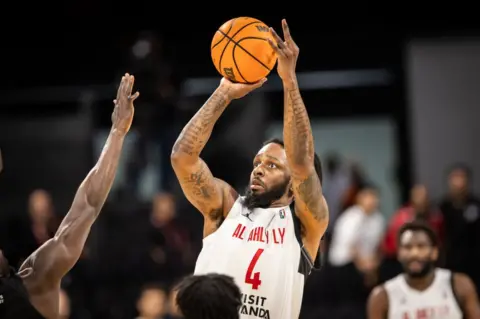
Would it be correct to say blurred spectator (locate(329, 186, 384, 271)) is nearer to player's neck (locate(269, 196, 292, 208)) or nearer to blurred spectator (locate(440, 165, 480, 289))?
blurred spectator (locate(440, 165, 480, 289))

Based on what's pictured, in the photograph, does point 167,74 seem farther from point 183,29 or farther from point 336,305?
point 336,305

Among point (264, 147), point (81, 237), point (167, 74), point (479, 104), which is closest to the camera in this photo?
point (81, 237)

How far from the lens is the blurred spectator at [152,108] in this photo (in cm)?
1123

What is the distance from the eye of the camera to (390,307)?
677cm

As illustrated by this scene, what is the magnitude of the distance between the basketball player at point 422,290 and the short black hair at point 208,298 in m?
3.42

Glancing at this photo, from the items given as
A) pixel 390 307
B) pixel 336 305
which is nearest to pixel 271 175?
pixel 390 307

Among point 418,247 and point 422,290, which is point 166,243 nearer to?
point 422,290

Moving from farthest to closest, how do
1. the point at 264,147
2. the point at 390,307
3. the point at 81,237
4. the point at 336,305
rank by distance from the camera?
the point at 336,305 < the point at 390,307 < the point at 264,147 < the point at 81,237

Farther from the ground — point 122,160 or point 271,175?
point 122,160

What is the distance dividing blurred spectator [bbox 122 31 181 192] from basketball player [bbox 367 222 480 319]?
502cm

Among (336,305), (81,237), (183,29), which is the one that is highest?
(183,29)

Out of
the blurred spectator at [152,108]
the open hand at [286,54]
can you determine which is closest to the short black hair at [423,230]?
the open hand at [286,54]

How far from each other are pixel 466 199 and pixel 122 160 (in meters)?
4.81

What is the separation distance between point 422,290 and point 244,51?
271 cm
